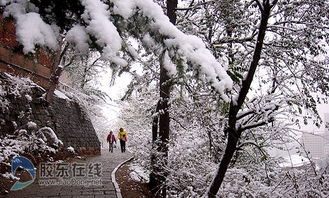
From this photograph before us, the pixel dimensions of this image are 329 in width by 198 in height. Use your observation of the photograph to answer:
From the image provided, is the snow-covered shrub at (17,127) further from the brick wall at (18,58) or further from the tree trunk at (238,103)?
the tree trunk at (238,103)

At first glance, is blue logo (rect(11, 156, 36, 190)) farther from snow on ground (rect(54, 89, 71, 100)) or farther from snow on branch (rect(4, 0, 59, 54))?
snow on ground (rect(54, 89, 71, 100))

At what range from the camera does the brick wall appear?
2.11m

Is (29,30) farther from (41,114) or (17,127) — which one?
(41,114)

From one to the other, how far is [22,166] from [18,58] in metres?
3.50

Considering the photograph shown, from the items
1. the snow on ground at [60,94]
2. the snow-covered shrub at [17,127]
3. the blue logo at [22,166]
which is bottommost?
the blue logo at [22,166]

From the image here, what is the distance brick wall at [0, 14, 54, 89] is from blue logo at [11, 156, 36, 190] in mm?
2533

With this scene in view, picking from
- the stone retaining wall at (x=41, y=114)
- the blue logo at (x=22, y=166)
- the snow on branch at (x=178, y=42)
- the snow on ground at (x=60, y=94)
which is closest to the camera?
the snow on branch at (x=178, y=42)

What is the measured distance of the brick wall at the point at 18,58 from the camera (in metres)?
2.11

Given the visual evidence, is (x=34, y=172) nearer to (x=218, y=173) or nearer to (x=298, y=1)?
(x=218, y=173)

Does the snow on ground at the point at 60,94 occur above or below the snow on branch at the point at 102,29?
above

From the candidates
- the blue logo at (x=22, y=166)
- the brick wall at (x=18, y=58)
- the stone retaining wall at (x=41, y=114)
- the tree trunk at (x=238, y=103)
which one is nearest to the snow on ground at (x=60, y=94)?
the stone retaining wall at (x=41, y=114)

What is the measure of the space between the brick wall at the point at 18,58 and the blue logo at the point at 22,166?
253 centimetres

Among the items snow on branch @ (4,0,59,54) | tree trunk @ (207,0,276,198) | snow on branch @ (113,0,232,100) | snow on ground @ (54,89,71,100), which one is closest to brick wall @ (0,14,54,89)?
snow on branch @ (4,0,59,54)

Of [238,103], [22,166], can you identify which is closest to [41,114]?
[22,166]
